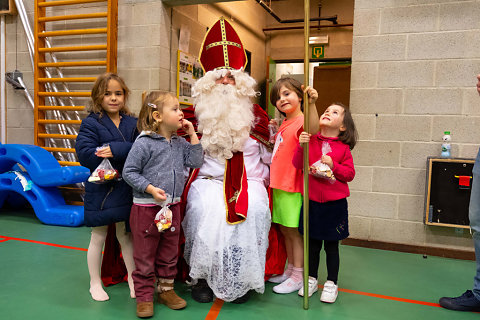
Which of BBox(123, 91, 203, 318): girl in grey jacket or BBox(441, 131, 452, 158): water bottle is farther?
→ BBox(441, 131, 452, 158): water bottle

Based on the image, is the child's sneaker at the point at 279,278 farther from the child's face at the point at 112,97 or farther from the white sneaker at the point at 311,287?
the child's face at the point at 112,97

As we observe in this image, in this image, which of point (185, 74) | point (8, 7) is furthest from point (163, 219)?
point (8, 7)

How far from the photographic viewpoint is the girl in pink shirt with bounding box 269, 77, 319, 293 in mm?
2141

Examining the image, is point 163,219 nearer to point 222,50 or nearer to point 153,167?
point 153,167

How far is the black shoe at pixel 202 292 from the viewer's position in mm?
2014

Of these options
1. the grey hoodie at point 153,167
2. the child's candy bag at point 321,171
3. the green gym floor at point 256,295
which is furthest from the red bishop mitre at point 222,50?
the green gym floor at point 256,295

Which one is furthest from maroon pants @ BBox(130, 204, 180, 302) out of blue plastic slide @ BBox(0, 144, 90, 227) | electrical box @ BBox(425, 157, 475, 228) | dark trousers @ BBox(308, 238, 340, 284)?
electrical box @ BBox(425, 157, 475, 228)

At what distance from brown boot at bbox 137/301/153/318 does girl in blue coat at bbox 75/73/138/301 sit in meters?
0.25

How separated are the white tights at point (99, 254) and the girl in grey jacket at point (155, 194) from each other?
0.65 ft

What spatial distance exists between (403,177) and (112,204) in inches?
86.4

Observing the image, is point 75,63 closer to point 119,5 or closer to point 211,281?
point 119,5

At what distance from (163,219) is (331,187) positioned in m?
0.89

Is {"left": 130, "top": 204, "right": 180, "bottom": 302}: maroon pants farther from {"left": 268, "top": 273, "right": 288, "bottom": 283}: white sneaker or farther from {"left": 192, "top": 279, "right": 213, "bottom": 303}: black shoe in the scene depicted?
{"left": 268, "top": 273, "right": 288, "bottom": 283}: white sneaker

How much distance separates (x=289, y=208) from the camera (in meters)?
2.15
